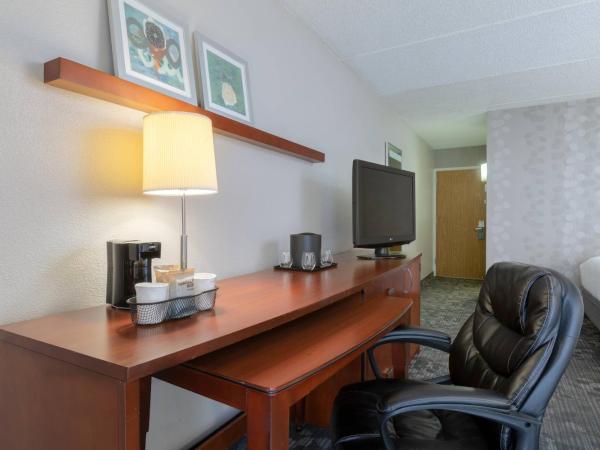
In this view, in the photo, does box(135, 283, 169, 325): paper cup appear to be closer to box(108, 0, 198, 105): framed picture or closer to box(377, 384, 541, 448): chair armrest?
box(377, 384, 541, 448): chair armrest

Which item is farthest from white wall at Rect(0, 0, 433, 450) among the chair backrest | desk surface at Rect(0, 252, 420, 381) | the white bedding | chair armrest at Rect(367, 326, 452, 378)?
the white bedding

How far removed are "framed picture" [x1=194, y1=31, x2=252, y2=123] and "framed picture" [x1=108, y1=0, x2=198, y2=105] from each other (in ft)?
0.24

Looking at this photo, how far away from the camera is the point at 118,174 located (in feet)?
4.22

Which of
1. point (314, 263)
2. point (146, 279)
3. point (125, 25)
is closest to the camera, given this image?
point (146, 279)

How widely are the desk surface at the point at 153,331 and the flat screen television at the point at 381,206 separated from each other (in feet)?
3.29

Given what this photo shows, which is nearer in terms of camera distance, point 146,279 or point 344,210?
point 146,279

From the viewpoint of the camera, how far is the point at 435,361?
2.78 meters

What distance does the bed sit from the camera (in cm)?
319

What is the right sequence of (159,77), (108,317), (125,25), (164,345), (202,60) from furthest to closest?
(202,60), (159,77), (125,25), (108,317), (164,345)

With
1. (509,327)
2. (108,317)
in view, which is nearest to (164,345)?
(108,317)

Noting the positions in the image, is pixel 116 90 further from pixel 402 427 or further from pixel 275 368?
pixel 402 427

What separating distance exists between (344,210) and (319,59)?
122 cm

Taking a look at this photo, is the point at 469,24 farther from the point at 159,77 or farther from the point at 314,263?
the point at 159,77

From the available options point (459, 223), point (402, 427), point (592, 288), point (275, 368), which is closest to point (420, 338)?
point (402, 427)
